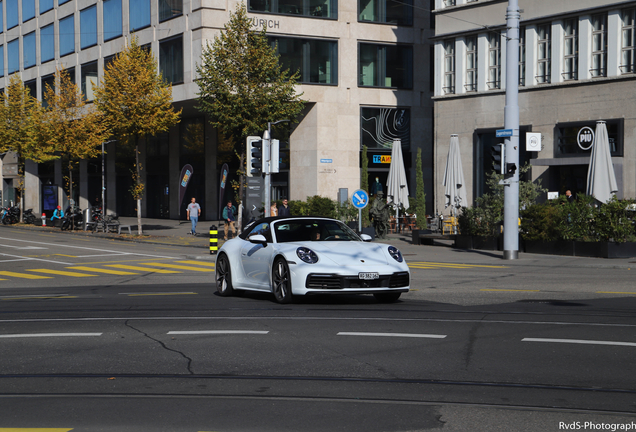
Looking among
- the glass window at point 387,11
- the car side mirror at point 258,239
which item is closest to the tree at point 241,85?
the glass window at point 387,11

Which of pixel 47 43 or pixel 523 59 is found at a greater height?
pixel 47 43

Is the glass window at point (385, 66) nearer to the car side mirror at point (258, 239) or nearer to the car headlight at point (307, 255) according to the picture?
the car side mirror at point (258, 239)

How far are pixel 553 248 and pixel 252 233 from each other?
13519mm

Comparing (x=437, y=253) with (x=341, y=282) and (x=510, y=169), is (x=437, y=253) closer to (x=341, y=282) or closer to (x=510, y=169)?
(x=510, y=169)

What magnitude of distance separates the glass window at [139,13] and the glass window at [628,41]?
2779 cm

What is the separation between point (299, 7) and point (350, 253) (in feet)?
117

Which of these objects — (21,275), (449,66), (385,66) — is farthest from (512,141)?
(385,66)

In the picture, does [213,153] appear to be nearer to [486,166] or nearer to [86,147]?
[86,147]

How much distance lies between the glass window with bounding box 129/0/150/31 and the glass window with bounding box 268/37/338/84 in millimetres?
8850

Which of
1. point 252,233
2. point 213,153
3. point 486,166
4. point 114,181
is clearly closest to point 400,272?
point 252,233

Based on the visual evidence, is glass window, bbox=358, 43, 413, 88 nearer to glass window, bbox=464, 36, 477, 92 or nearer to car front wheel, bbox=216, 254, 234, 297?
glass window, bbox=464, 36, 477, 92

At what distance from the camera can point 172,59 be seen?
150ft

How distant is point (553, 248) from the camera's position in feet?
79.7

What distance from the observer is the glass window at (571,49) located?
34.1 m
